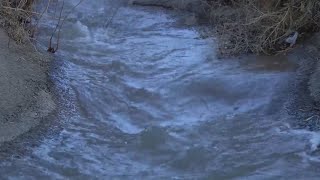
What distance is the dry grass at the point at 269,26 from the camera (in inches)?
308

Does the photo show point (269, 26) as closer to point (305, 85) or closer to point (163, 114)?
point (305, 85)

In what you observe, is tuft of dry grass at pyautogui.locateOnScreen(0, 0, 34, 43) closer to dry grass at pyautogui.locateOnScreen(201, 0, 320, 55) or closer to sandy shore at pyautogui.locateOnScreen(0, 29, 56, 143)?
sandy shore at pyautogui.locateOnScreen(0, 29, 56, 143)

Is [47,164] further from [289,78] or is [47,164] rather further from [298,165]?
[289,78]

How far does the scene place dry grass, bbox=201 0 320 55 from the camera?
7.83 meters

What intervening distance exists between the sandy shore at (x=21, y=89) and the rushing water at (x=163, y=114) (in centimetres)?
22

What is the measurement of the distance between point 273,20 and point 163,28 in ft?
6.69

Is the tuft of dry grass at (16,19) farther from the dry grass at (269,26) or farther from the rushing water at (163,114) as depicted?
the dry grass at (269,26)

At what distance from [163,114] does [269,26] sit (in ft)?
7.16

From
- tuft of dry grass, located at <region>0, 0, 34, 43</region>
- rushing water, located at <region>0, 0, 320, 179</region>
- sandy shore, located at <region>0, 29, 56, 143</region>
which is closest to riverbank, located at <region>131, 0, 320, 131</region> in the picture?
rushing water, located at <region>0, 0, 320, 179</region>

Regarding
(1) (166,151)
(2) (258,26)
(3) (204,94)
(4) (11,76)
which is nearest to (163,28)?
(2) (258,26)

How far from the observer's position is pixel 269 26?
25.7 ft

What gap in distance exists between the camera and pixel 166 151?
18.6 ft

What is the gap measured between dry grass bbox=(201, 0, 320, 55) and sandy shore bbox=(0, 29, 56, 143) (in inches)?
96.8

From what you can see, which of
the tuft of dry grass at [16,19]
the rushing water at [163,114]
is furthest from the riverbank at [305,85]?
the tuft of dry grass at [16,19]
